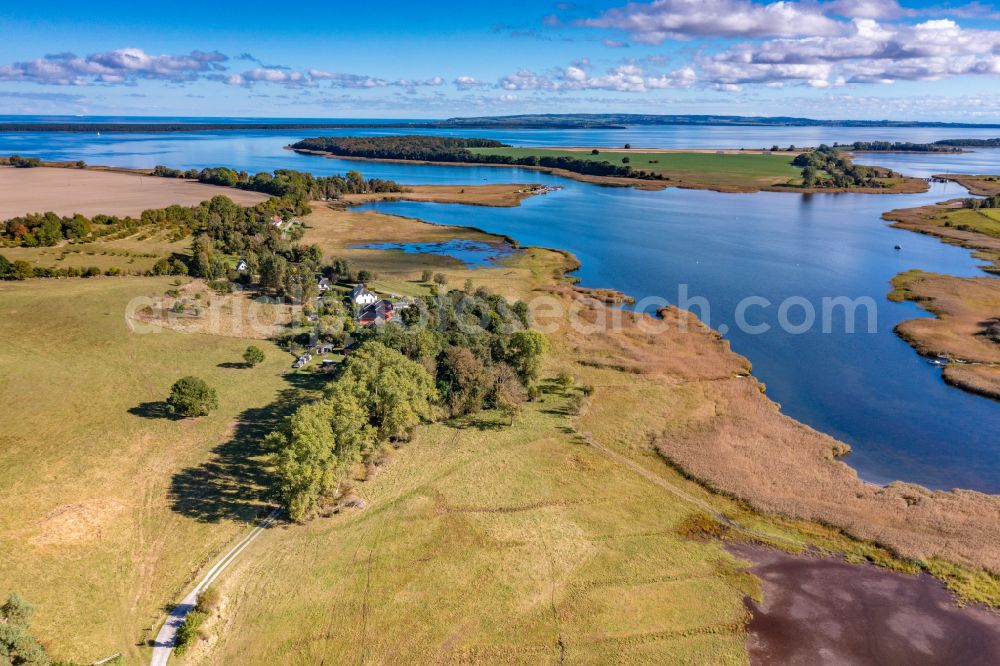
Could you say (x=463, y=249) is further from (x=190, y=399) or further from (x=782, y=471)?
(x=782, y=471)

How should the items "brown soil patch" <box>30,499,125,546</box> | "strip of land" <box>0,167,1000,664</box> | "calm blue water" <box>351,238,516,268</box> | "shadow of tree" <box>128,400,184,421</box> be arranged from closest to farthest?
"strip of land" <box>0,167,1000,664</box> < "brown soil patch" <box>30,499,125,546</box> < "shadow of tree" <box>128,400,184,421</box> < "calm blue water" <box>351,238,516,268</box>

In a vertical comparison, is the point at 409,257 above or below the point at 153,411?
above

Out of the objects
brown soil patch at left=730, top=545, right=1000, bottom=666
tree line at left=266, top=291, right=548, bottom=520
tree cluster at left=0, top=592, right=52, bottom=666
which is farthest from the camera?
tree line at left=266, top=291, right=548, bottom=520

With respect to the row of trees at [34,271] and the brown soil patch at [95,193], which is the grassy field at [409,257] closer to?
the brown soil patch at [95,193]

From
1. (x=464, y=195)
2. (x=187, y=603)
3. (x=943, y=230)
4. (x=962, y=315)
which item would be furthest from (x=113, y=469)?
(x=943, y=230)

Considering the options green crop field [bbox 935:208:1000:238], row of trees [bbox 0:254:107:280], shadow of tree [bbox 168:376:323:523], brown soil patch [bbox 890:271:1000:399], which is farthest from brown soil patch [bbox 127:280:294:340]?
green crop field [bbox 935:208:1000:238]

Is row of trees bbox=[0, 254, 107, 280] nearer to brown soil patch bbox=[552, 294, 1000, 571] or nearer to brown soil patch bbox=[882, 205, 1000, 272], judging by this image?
brown soil patch bbox=[552, 294, 1000, 571]

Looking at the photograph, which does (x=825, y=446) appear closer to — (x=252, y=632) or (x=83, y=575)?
(x=252, y=632)
